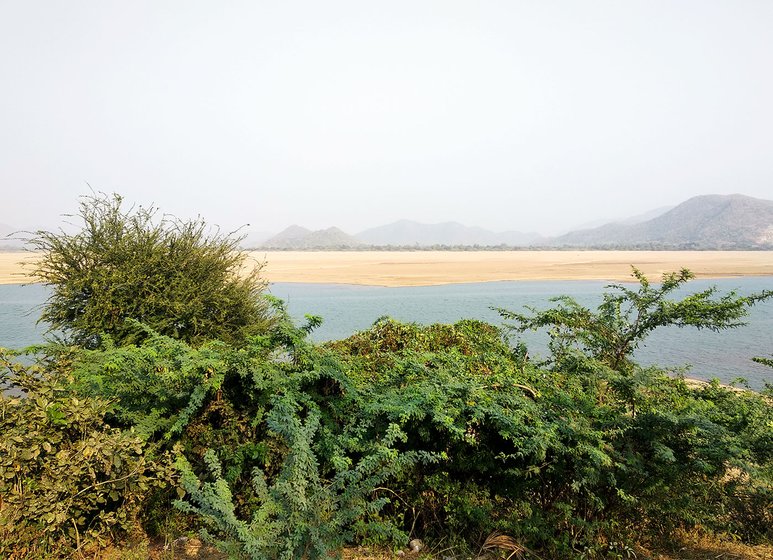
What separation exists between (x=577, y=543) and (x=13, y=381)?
532 cm

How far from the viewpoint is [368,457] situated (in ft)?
11.3

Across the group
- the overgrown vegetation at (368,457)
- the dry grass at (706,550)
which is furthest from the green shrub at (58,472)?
the dry grass at (706,550)

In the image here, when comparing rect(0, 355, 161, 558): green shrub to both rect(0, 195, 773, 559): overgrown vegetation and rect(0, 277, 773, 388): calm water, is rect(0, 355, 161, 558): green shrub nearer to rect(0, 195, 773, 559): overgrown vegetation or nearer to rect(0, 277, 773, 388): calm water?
rect(0, 195, 773, 559): overgrown vegetation

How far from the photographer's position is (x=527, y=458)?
3.92 m

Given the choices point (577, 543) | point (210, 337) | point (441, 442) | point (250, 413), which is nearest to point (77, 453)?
point (250, 413)

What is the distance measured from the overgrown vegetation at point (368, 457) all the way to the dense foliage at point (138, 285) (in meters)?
3.66

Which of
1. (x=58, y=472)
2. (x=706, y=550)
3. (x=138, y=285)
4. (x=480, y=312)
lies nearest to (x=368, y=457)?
(x=58, y=472)

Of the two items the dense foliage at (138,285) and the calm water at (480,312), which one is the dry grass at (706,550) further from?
the dense foliage at (138,285)

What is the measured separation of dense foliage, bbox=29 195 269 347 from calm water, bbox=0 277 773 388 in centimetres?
164

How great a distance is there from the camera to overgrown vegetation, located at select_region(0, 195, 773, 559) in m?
3.40

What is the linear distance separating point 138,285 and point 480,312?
21.1 meters

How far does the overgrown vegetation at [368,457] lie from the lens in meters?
3.40

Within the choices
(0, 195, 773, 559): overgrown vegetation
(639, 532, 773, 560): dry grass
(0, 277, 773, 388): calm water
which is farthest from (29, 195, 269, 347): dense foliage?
(639, 532, 773, 560): dry grass

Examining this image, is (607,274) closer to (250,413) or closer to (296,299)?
(296,299)
